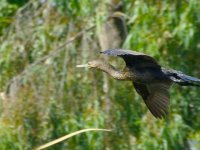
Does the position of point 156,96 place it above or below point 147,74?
below

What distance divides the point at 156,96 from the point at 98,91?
89cm

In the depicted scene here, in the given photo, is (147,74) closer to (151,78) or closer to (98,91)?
(151,78)

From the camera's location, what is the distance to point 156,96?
26.1 feet

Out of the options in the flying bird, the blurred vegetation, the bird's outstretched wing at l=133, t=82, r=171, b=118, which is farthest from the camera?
the blurred vegetation

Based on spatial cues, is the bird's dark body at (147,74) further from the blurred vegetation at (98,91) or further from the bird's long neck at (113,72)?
the blurred vegetation at (98,91)

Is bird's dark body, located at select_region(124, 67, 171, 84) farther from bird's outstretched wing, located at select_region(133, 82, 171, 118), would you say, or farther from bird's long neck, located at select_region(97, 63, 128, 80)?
bird's outstretched wing, located at select_region(133, 82, 171, 118)

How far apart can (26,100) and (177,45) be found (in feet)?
4.38

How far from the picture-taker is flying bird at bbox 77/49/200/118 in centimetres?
754

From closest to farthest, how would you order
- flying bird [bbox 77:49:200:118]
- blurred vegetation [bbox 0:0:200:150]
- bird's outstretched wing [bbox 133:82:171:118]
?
1. flying bird [bbox 77:49:200:118]
2. bird's outstretched wing [bbox 133:82:171:118]
3. blurred vegetation [bbox 0:0:200:150]

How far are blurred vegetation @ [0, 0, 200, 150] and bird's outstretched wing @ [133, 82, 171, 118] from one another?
0.57 metres

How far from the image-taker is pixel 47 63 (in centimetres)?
895

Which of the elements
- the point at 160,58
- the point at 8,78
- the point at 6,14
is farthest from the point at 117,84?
the point at 6,14

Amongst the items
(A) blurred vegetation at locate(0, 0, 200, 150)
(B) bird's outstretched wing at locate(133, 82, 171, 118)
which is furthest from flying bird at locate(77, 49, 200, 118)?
(A) blurred vegetation at locate(0, 0, 200, 150)

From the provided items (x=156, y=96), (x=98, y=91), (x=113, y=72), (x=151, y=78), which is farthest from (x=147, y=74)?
(x=98, y=91)
